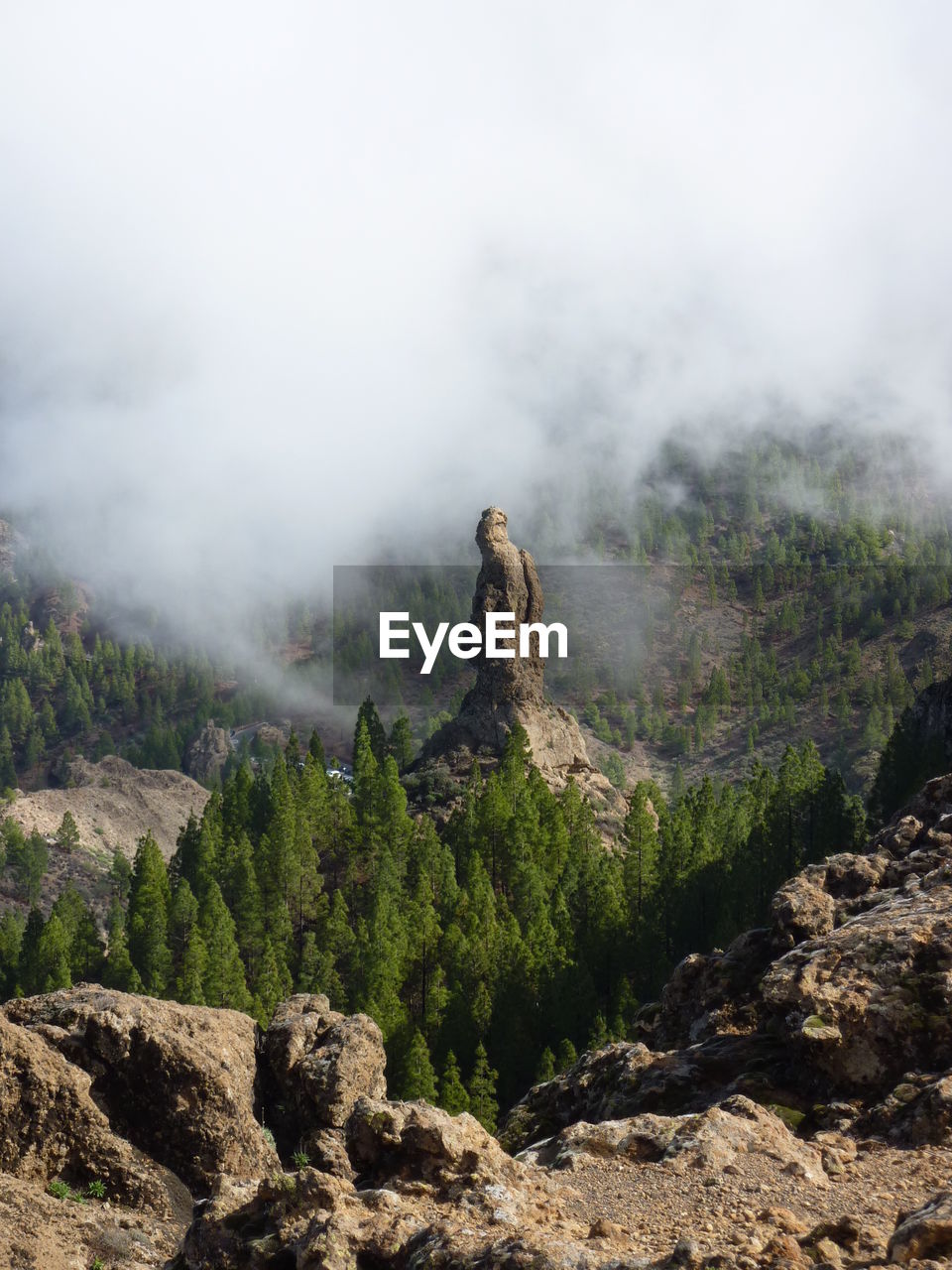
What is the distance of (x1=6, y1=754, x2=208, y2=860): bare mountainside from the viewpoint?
150375 mm

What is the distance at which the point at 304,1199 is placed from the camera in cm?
2406

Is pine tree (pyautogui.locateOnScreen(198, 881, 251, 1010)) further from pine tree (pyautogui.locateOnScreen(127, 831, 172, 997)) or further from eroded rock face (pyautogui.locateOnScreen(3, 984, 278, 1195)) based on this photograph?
eroded rock face (pyautogui.locateOnScreen(3, 984, 278, 1195))

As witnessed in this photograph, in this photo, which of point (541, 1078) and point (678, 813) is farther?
point (678, 813)

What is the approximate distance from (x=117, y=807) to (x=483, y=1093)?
102 metres

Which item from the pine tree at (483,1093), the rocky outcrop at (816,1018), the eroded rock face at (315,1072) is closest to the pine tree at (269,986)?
the pine tree at (483,1093)

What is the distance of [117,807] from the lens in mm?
160500

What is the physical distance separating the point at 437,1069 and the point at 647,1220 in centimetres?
5197

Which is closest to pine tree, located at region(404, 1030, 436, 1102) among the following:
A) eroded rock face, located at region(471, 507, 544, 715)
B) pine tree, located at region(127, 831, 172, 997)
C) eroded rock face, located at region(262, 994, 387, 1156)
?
pine tree, located at region(127, 831, 172, 997)

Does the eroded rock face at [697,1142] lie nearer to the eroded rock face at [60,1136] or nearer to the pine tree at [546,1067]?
the eroded rock face at [60,1136]

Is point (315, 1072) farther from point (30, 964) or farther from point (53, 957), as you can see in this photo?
point (30, 964)

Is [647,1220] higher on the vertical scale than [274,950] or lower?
higher

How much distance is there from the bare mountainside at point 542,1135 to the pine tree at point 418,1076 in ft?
70.6

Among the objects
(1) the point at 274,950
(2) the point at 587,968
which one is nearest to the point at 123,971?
(1) the point at 274,950

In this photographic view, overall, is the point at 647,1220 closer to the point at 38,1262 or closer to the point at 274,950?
the point at 38,1262
